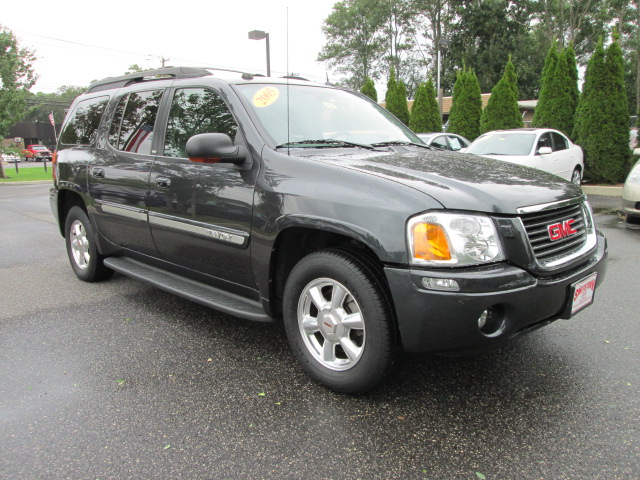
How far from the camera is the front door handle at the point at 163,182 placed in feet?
11.5

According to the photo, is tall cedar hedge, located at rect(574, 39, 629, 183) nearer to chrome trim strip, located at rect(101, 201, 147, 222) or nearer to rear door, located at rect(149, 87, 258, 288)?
rear door, located at rect(149, 87, 258, 288)

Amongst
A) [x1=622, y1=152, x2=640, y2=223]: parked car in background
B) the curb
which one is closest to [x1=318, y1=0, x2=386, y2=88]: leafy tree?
the curb

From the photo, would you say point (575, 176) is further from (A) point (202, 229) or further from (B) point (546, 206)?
(A) point (202, 229)

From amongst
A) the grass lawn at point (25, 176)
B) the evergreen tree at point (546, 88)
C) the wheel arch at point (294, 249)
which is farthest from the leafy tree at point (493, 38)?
the wheel arch at point (294, 249)

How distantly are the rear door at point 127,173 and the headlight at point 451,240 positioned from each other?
228 centimetres

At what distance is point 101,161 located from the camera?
4.29 m

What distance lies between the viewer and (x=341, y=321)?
2631 millimetres

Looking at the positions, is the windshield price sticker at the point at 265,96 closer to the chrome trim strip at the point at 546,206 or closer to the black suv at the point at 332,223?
the black suv at the point at 332,223

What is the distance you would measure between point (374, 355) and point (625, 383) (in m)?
1.51

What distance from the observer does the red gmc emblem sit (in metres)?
2.56

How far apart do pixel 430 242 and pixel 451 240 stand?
0.10 metres

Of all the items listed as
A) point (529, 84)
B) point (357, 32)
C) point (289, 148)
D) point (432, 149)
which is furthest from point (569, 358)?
point (357, 32)

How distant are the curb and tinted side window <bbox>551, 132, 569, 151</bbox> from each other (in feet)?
4.23

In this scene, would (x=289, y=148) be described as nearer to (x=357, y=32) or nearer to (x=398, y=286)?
(x=398, y=286)
